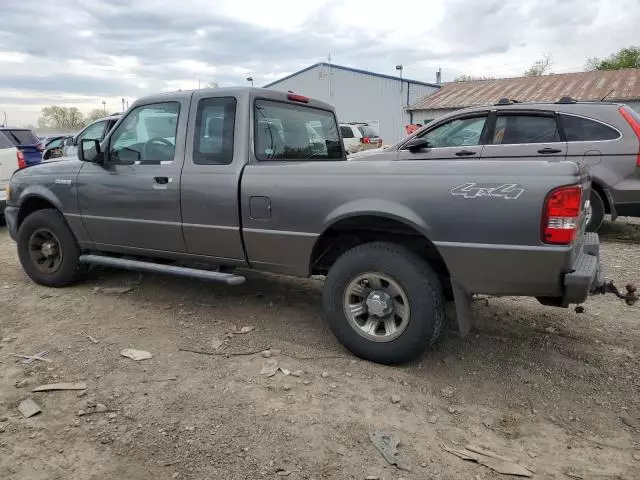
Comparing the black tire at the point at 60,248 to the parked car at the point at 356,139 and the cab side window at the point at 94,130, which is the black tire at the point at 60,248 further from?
the parked car at the point at 356,139

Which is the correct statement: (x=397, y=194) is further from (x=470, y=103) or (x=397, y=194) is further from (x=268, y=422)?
(x=470, y=103)

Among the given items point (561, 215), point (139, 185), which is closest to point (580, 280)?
point (561, 215)

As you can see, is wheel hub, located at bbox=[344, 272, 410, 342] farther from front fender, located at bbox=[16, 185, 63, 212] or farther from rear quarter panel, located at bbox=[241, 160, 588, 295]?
front fender, located at bbox=[16, 185, 63, 212]

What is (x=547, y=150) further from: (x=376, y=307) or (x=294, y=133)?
(x=376, y=307)

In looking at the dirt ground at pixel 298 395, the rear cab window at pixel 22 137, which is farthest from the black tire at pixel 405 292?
the rear cab window at pixel 22 137

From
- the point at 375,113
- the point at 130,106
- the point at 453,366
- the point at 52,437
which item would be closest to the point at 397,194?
the point at 453,366

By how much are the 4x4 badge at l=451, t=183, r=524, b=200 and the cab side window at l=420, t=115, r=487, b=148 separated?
12.6ft

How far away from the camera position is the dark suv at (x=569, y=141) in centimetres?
630

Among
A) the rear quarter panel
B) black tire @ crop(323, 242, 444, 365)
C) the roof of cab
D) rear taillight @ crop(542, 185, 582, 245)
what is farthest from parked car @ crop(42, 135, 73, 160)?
rear taillight @ crop(542, 185, 582, 245)

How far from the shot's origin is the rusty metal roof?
20531 mm

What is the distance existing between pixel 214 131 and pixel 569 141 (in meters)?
4.56

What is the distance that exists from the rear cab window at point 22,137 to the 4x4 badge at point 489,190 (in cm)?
1052

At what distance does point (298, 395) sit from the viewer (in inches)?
126

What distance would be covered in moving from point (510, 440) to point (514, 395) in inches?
20.1
